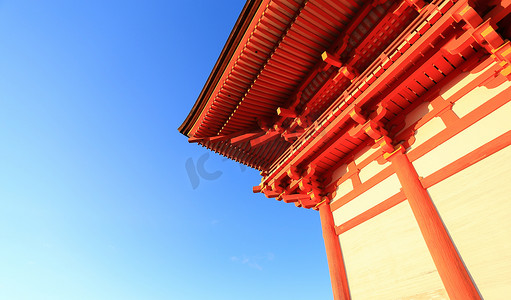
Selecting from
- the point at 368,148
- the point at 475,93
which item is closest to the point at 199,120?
the point at 368,148

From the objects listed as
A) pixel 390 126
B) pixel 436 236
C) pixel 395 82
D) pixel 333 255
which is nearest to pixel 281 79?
→ pixel 395 82

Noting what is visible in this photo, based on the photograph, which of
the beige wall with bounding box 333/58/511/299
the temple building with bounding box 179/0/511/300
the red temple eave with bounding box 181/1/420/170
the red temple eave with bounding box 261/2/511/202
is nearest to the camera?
the beige wall with bounding box 333/58/511/299

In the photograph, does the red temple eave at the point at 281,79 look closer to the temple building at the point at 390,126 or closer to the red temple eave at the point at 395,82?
the temple building at the point at 390,126

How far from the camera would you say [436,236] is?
3328mm

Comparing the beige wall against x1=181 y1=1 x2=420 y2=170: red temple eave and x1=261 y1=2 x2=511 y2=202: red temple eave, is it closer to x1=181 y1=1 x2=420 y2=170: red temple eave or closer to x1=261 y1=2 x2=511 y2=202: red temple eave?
x1=261 y1=2 x2=511 y2=202: red temple eave

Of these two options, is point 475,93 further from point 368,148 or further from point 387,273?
point 387,273

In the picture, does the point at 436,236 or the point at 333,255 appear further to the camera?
the point at 333,255

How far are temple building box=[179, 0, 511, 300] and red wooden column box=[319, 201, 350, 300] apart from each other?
0.08 ft

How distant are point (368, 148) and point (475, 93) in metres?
1.92

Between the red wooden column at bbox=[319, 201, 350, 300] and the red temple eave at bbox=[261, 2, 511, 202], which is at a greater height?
the red temple eave at bbox=[261, 2, 511, 202]

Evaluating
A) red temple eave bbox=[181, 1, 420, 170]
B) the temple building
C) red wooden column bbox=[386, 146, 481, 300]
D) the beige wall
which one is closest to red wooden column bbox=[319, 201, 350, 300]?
the temple building

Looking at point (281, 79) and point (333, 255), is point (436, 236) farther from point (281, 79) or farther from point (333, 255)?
point (281, 79)

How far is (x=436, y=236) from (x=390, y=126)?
217 centimetres

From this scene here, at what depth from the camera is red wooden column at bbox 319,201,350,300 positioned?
4.36 m
